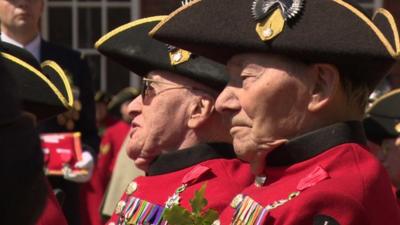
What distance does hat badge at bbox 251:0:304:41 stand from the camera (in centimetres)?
402

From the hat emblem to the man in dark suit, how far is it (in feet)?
10.8

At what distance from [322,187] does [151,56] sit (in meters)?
1.35

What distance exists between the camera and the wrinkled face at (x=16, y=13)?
7227 mm

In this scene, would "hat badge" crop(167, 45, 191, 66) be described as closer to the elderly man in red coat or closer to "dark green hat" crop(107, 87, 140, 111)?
the elderly man in red coat

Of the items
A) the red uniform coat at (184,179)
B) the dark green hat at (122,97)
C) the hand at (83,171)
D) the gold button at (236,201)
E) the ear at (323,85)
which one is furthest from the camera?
the dark green hat at (122,97)

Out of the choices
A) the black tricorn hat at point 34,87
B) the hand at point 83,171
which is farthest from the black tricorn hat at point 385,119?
the black tricorn hat at point 34,87

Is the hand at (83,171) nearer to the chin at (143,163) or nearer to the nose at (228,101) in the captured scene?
the chin at (143,163)

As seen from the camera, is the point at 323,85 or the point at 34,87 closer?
the point at 323,85

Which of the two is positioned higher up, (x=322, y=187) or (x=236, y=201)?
(x=322, y=187)

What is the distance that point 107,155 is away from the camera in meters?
11.8

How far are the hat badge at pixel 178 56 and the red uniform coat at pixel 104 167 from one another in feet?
18.4

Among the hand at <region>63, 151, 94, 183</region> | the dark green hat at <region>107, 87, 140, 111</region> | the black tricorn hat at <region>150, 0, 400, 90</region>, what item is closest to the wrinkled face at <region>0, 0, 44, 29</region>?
the hand at <region>63, 151, 94, 183</region>

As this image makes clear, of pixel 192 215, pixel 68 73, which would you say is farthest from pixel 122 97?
pixel 192 215

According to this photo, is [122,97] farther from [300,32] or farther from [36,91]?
[300,32]
